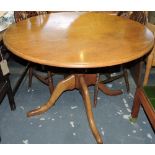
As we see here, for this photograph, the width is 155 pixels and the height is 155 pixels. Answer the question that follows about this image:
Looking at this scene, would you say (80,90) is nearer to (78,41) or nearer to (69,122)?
(69,122)

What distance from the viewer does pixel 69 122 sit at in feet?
6.22

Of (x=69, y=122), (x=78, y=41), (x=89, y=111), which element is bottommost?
(x=69, y=122)

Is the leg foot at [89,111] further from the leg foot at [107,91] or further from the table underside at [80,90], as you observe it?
the leg foot at [107,91]

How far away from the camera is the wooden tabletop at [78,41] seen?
126 cm

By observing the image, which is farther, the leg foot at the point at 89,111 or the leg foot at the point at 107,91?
the leg foot at the point at 107,91

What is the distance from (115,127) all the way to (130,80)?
77 centimetres

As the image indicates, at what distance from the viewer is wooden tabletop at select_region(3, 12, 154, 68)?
4.13 ft

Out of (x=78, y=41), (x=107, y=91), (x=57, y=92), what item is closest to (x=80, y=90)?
(x=57, y=92)

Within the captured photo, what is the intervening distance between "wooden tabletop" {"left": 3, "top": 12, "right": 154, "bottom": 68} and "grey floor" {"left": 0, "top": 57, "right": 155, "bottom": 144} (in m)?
0.76

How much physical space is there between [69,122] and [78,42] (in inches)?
30.7

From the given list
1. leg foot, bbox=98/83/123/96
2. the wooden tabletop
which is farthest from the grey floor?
the wooden tabletop

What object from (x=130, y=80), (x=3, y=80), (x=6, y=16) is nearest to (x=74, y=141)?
(x=3, y=80)

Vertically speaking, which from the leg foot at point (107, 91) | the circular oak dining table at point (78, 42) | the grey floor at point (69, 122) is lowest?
the grey floor at point (69, 122)

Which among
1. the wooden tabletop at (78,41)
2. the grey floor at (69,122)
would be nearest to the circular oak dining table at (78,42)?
the wooden tabletop at (78,41)
